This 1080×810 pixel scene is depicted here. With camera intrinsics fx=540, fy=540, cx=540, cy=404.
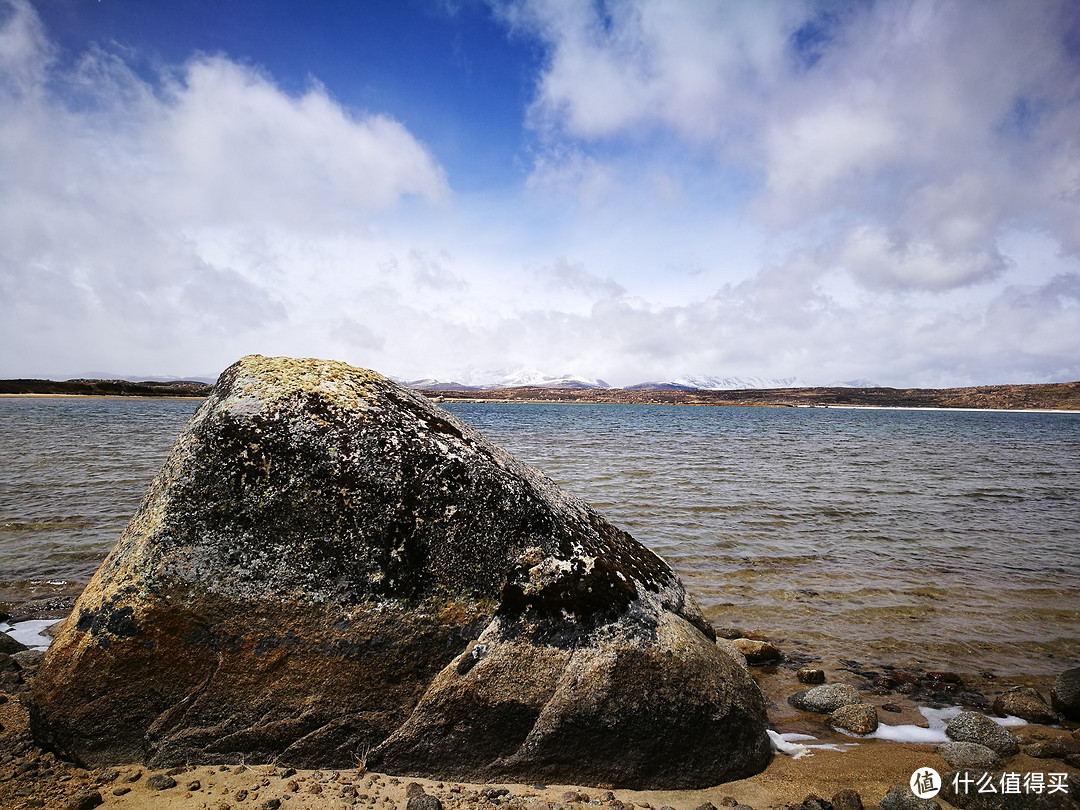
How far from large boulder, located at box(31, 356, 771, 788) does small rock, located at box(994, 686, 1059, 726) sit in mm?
3300

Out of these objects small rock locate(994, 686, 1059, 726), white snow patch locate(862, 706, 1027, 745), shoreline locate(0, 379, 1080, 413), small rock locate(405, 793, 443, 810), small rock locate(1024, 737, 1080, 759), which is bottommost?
white snow patch locate(862, 706, 1027, 745)

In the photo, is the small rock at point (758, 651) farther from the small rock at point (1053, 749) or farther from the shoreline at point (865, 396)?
the shoreline at point (865, 396)

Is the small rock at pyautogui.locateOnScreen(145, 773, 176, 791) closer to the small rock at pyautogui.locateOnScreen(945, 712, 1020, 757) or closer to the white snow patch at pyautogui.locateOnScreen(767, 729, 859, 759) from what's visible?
the white snow patch at pyautogui.locateOnScreen(767, 729, 859, 759)

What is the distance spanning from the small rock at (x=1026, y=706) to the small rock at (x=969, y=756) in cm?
113

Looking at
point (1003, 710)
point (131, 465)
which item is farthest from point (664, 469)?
point (131, 465)

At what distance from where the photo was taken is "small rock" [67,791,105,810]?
11.6 feet

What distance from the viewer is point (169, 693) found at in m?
4.14

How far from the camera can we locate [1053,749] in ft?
16.0

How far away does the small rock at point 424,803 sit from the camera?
3846mm

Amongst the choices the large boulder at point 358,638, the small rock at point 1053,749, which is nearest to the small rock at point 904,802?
the large boulder at point 358,638

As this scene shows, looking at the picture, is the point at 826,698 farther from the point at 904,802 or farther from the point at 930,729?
the point at 904,802

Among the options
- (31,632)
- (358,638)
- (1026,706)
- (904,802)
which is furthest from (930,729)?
(31,632)

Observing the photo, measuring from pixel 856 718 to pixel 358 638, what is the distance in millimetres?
4997

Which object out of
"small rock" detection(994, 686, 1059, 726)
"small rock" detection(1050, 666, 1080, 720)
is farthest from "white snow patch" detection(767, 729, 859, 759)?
"small rock" detection(1050, 666, 1080, 720)
